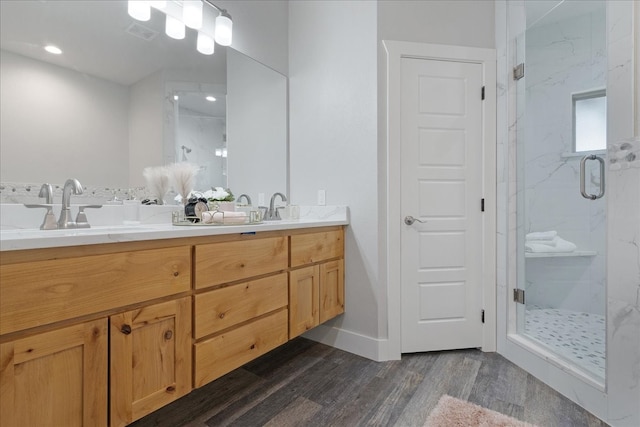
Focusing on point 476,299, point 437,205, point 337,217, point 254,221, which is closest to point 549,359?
point 476,299

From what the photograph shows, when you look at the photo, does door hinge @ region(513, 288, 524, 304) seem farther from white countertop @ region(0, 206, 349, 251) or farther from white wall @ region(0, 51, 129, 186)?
white wall @ region(0, 51, 129, 186)

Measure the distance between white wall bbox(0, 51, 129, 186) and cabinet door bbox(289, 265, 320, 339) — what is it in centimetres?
102

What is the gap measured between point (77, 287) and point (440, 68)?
7.23 feet

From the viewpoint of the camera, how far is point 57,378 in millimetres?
863

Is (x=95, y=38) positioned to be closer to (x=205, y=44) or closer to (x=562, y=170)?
(x=205, y=44)

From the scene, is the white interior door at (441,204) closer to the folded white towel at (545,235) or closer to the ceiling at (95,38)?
the folded white towel at (545,235)

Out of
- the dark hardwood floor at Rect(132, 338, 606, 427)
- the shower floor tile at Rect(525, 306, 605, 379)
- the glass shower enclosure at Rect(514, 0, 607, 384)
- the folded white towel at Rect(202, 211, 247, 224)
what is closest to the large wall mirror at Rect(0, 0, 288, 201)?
the folded white towel at Rect(202, 211, 247, 224)

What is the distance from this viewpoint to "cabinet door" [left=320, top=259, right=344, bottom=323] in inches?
76.8

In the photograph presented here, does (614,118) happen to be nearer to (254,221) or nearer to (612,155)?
(612,155)

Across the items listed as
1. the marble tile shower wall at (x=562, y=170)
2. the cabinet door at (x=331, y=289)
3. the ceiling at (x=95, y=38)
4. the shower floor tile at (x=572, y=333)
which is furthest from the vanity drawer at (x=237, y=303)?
the marble tile shower wall at (x=562, y=170)

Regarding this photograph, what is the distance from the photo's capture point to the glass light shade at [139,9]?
157cm

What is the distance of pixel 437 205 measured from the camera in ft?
6.73

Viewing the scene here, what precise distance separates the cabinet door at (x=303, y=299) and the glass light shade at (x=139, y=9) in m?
1.53

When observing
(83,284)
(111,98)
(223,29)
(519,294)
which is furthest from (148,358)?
(519,294)
